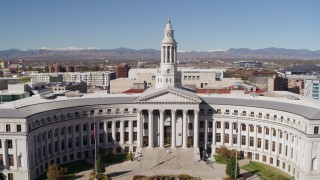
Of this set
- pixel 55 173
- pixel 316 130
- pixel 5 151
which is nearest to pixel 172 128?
pixel 55 173

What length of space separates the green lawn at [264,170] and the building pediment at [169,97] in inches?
921

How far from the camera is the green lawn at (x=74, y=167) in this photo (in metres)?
92.9

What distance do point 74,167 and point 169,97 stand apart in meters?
33.4

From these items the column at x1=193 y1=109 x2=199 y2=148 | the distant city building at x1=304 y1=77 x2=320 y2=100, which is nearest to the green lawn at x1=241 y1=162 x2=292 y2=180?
the column at x1=193 y1=109 x2=199 y2=148

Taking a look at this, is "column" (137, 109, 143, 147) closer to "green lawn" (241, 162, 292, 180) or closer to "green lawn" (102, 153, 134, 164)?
"green lawn" (102, 153, 134, 164)

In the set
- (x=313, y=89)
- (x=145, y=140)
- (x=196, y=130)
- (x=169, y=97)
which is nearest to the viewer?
(x=169, y=97)

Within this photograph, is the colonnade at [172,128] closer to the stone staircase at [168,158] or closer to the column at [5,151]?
the stone staircase at [168,158]

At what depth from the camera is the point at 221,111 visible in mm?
108125

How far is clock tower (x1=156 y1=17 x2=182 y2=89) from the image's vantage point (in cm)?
11562

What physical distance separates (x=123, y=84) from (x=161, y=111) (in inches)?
3558

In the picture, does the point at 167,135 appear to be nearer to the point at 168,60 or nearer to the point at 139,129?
the point at 139,129

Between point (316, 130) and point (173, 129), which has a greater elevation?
point (316, 130)

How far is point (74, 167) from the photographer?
9888 cm

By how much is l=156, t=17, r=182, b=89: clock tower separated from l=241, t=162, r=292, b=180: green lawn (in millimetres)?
36126
